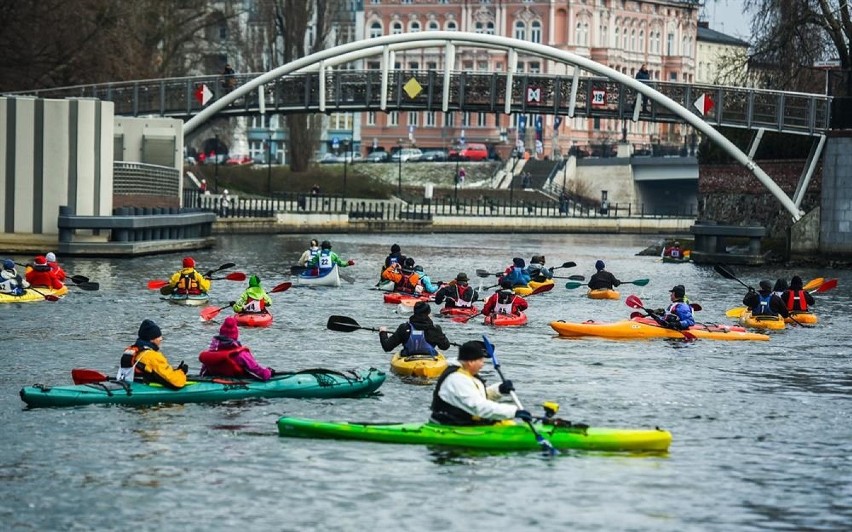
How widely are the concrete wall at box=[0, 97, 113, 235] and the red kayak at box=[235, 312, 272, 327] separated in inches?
962

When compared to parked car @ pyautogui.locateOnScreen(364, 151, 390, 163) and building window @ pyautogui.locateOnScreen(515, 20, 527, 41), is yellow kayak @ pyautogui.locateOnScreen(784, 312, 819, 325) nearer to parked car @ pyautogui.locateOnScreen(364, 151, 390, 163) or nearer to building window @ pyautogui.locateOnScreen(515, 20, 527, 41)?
parked car @ pyautogui.locateOnScreen(364, 151, 390, 163)

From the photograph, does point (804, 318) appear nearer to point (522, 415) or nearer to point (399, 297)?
point (399, 297)

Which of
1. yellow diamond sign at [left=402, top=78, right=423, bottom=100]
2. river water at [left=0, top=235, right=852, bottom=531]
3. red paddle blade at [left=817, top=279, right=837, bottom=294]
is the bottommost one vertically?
river water at [left=0, top=235, right=852, bottom=531]

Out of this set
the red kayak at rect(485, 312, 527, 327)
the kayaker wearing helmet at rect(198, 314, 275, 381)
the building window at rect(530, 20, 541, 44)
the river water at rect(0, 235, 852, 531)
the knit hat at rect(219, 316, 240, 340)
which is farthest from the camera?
the building window at rect(530, 20, 541, 44)

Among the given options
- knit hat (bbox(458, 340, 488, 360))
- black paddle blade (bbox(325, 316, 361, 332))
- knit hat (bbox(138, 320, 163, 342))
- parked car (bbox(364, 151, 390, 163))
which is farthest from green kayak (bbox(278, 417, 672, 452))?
parked car (bbox(364, 151, 390, 163))

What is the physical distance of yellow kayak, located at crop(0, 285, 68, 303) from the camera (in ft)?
149

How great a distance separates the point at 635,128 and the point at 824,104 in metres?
96.7

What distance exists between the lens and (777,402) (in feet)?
105

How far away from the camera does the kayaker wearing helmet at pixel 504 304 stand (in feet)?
145

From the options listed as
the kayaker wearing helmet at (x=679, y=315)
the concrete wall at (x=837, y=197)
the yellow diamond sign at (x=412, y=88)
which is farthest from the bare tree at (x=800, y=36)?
the kayaker wearing helmet at (x=679, y=315)

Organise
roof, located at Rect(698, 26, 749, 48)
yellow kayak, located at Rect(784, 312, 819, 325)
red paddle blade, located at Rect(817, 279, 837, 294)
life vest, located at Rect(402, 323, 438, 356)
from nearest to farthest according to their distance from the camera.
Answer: life vest, located at Rect(402, 323, 438, 356) → yellow kayak, located at Rect(784, 312, 819, 325) → red paddle blade, located at Rect(817, 279, 837, 294) → roof, located at Rect(698, 26, 749, 48)

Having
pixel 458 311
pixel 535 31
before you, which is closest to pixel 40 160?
pixel 458 311

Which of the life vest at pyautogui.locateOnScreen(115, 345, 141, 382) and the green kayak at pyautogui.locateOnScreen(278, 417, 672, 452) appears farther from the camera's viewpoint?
the life vest at pyautogui.locateOnScreen(115, 345, 141, 382)

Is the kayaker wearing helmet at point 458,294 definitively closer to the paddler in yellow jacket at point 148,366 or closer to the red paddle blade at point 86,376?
the paddler in yellow jacket at point 148,366
